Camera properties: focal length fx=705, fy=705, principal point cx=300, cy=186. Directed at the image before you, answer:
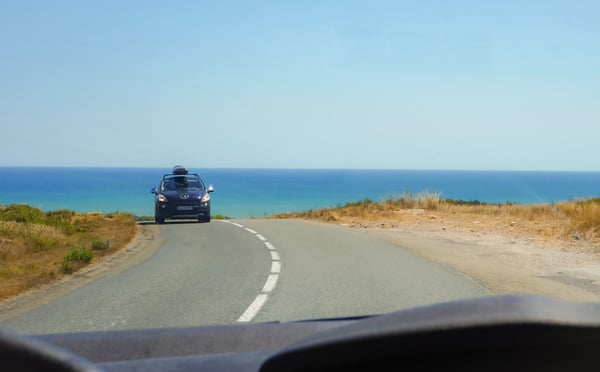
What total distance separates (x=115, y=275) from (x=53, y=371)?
11.2 meters

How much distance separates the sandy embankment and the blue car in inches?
223

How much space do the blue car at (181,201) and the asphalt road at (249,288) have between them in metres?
10.1

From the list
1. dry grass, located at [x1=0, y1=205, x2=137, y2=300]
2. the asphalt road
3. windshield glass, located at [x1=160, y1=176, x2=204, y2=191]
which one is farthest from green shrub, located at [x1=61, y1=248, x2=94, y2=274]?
windshield glass, located at [x1=160, y1=176, x2=204, y2=191]

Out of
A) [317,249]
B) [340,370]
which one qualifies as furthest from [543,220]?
[340,370]

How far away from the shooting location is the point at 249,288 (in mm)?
10672

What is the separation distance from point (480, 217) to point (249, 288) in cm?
1871

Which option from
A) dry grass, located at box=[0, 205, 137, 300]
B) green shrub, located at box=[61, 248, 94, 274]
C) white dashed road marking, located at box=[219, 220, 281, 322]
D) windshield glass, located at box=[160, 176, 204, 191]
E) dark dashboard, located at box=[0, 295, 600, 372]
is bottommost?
dry grass, located at box=[0, 205, 137, 300]

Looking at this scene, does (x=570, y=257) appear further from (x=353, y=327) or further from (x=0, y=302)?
(x=353, y=327)

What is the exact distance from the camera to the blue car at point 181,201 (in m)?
27.0

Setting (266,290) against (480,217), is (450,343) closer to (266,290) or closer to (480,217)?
(266,290)

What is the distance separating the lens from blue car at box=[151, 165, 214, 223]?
2698 cm

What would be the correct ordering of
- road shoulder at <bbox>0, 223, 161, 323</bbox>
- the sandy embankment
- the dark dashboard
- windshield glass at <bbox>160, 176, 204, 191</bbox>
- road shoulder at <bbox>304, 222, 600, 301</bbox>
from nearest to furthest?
the dark dashboard, road shoulder at <bbox>0, 223, 161, 323</bbox>, road shoulder at <bbox>304, 222, 600, 301</bbox>, the sandy embankment, windshield glass at <bbox>160, 176, 204, 191</bbox>

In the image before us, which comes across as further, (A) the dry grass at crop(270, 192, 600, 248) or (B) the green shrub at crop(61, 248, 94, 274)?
(A) the dry grass at crop(270, 192, 600, 248)

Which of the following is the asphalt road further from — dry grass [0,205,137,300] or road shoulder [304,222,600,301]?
dry grass [0,205,137,300]
